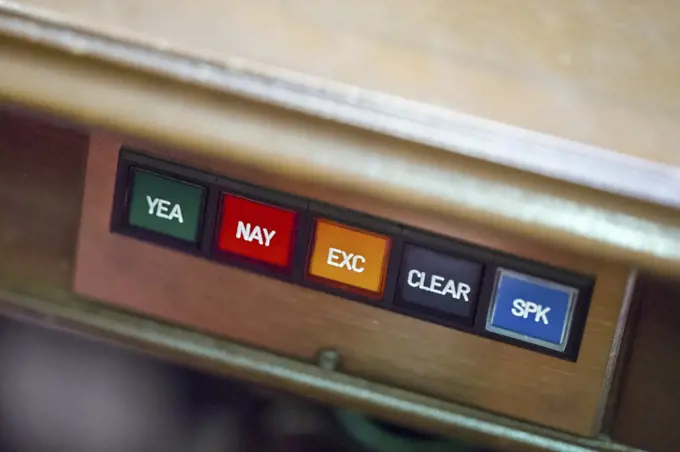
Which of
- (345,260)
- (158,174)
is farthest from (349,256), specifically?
(158,174)

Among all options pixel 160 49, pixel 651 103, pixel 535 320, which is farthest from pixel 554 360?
pixel 160 49

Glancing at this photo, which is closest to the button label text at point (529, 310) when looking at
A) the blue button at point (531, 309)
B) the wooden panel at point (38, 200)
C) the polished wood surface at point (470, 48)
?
the blue button at point (531, 309)

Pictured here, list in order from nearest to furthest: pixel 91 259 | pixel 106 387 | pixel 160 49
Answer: pixel 160 49 → pixel 91 259 → pixel 106 387

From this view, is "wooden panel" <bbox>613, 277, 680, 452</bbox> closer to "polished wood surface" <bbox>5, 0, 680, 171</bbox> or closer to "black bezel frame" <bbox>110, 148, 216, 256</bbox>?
"polished wood surface" <bbox>5, 0, 680, 171</bbox>

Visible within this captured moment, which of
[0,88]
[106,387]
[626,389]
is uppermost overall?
[0,88]

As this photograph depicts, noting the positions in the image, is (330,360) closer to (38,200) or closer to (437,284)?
(437,284)

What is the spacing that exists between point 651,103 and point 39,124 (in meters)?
0.30

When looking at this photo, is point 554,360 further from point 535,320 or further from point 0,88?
point 0,88

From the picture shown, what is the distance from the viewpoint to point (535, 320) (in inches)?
16.3

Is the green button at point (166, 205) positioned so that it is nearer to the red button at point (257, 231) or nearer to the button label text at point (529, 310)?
the red button at point (257, 231)

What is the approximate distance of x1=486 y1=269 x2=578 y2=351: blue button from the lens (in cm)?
41

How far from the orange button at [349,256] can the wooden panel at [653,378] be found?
13cm

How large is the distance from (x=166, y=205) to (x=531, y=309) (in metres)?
0.19

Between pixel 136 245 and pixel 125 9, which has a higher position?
pixel 125 9
